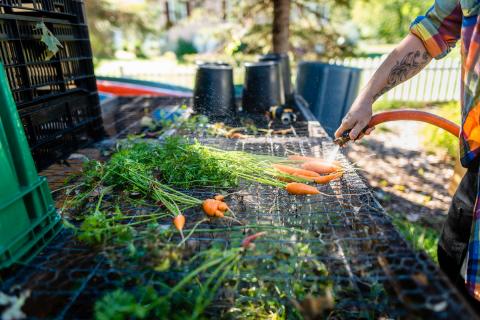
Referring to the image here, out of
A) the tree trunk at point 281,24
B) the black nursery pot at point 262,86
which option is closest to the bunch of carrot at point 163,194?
the black nursery pot at point 262,86

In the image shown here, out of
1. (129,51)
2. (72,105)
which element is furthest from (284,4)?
(129,51)

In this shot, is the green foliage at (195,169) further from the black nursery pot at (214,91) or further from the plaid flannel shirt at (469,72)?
the black nursery pot at (214,91)

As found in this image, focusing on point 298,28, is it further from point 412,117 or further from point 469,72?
point 469,72

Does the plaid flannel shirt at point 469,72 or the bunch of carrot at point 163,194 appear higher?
the plaid flannel shirt at point 469,72

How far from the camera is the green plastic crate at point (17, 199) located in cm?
128

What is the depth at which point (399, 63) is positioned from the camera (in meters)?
2.10

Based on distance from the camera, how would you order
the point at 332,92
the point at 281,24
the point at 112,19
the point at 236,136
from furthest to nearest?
the point at 112,19 → the point at 281,24 → the point at 332,92 → the point at 236,136

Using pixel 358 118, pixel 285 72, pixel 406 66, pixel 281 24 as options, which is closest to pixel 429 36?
pixel 406 66

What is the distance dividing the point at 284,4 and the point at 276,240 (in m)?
6.78

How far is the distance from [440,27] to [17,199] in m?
2.32

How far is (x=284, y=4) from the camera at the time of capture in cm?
712

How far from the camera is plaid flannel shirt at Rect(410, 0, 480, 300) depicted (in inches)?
63.7

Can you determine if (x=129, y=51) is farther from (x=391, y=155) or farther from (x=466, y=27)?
(x=466, y=27)

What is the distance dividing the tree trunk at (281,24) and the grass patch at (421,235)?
4487mm
